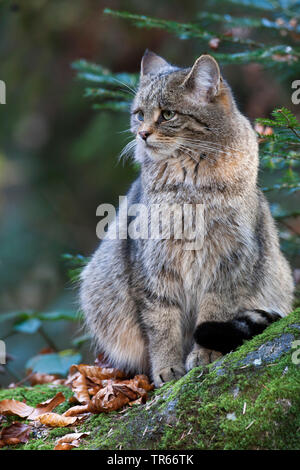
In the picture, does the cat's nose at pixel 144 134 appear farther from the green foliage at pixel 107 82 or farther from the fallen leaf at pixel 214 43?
the fallen leaf at pixel 214 43

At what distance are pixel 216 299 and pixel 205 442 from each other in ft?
3.02

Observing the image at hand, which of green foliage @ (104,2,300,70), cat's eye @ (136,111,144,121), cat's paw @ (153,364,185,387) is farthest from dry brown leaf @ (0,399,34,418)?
green foliage @ (104,2,300,70)

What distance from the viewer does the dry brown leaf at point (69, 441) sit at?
2275mm

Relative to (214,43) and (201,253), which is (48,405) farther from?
(214,43)

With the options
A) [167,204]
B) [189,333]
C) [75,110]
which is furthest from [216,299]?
[75,110]

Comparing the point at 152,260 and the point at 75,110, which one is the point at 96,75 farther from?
the point at 75,110

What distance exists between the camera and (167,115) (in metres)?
2.93

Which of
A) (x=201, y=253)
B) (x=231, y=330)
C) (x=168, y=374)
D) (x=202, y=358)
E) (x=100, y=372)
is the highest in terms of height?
(x=201, y=253)

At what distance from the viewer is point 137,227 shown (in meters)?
3.07

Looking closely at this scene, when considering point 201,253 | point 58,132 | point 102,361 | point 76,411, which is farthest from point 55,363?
point 58,132

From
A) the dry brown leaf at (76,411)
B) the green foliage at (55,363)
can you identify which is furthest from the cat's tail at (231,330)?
the green foliage at (55,363)

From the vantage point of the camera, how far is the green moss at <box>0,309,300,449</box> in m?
1.98

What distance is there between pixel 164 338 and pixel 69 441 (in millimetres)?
775
